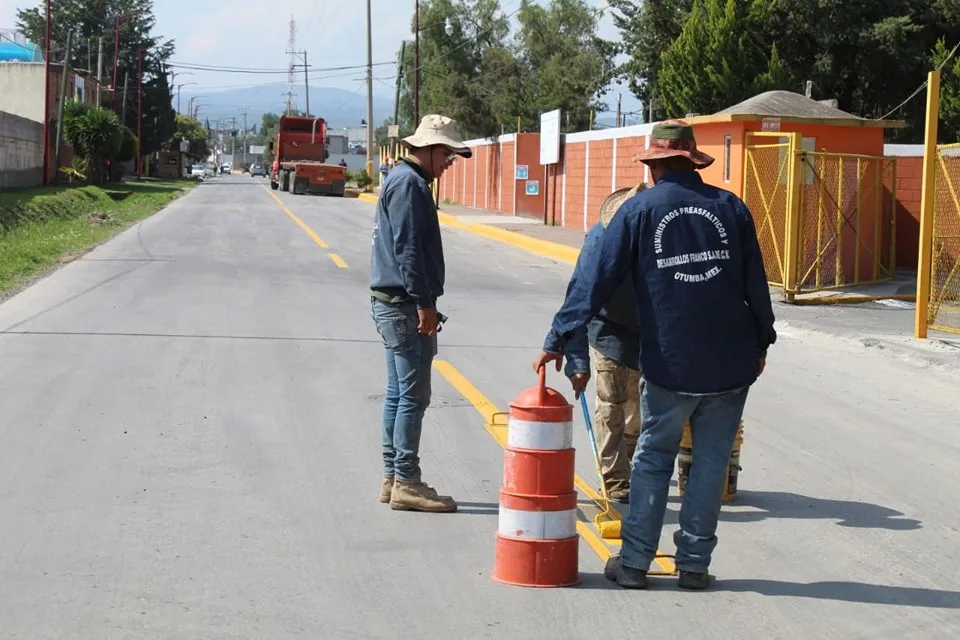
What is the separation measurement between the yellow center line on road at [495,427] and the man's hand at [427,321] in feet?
1.90

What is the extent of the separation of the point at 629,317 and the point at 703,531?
1368 millimetres

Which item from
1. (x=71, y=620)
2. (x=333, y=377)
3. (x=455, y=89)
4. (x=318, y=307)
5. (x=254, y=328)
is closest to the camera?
(x=71, y=620)

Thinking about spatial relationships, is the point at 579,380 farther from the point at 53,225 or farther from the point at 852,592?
the point at 53,225

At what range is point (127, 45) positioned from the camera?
9425 cm

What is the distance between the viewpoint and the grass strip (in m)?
19.2

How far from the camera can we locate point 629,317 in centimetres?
623

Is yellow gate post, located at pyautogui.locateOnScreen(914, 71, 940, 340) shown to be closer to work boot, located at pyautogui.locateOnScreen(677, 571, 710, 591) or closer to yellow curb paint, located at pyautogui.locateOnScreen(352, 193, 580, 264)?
yellow curb paint, located at pyautogui.locateOnScreen(352, 193, 580, 264)

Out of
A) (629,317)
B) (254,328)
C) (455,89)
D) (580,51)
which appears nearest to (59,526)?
(629,317)

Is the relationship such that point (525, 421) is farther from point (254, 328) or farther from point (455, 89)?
point (455, 89)

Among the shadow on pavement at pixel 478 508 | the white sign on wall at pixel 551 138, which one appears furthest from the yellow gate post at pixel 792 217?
the white sign on wall at pixel 551 138

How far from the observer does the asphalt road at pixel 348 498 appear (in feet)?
16.3

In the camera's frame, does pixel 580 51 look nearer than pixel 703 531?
No

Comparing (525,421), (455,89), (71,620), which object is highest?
(455,89)

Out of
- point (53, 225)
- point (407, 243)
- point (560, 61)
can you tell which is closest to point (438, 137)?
point (407, 243)
